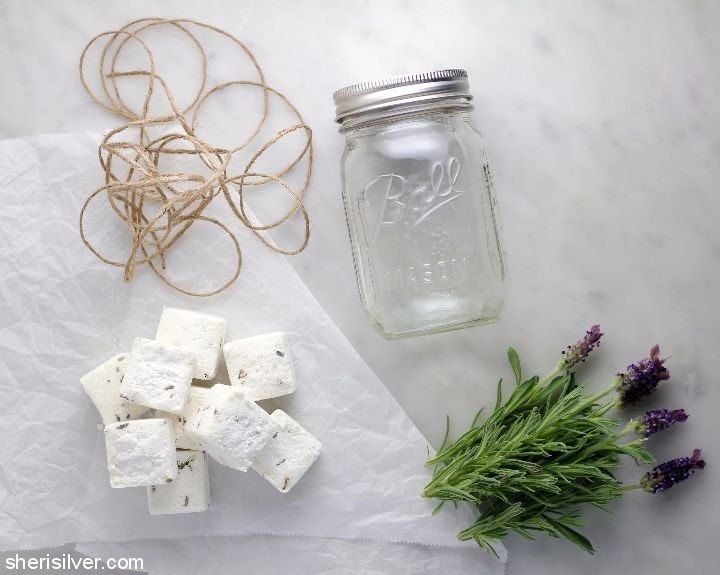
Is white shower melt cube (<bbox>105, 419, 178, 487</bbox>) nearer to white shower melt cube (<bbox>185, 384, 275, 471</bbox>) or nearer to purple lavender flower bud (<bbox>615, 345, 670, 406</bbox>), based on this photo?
white shower melt cube (<bbox>185, 384, 275, 471</bbox>)

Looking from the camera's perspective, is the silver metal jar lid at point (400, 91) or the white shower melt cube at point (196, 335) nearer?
the silver metal jar lid at point (400, 91)

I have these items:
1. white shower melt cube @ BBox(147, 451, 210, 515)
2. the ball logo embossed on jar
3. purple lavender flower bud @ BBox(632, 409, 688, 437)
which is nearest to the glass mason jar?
the ball logo embossed on jar

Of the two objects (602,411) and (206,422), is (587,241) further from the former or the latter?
(206,422)

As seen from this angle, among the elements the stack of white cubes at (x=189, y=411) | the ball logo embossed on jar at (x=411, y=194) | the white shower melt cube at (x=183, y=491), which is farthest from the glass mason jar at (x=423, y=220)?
the white shower melt cube at (x=183, y=491)

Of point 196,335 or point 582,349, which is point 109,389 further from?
point 582,349

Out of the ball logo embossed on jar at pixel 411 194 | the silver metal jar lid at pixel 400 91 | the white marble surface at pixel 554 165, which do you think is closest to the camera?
the silver metal jar lid at pixel 400 91

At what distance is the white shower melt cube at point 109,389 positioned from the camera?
1560mm

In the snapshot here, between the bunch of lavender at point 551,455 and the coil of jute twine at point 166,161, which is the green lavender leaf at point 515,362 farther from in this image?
the coil of jute twine at point 166,161

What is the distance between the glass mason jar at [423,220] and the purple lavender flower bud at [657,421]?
356mm

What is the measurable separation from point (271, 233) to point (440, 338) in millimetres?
422

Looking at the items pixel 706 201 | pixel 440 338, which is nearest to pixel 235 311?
pixel 440 338

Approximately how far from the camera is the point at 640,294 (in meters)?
1.67

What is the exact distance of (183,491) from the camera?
5.09 ft

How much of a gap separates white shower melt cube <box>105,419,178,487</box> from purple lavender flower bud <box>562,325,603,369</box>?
0.81 meters
